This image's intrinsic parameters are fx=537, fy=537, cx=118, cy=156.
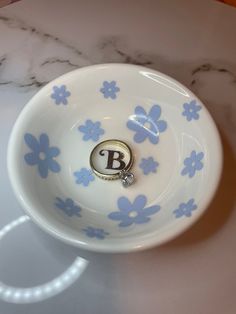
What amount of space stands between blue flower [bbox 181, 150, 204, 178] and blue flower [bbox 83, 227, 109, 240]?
4.8 inches

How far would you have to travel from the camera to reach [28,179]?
591 mm

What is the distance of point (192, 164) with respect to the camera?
0.61 m

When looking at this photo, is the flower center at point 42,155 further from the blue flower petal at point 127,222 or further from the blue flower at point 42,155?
the blue flower petal at point 127,222

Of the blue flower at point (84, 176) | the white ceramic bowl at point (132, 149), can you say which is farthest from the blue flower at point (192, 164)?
the blue flower at point (84, 176)

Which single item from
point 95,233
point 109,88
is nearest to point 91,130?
point 109,88

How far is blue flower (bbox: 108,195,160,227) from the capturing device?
59 centimetres

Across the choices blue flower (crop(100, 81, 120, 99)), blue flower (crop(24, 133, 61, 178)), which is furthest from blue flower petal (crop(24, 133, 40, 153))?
blue flower (crop(100, 81, 120, 99))

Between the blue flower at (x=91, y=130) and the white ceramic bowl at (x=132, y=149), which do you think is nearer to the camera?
the white ceramic bowl at (x=132, y=149)

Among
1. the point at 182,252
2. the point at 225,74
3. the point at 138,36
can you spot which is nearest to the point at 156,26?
the point at 138,36

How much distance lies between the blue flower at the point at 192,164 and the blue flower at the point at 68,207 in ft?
0.42

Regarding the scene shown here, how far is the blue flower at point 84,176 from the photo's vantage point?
63cm

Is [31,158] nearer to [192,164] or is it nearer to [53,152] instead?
[53,152]

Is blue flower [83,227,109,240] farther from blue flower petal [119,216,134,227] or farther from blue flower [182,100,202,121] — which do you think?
blue flower [182,100,202,121]

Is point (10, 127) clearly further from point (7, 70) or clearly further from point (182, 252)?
point (182, 252)
